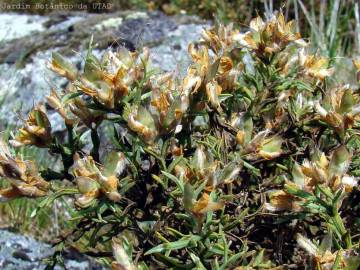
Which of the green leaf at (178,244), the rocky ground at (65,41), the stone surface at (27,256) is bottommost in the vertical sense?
the stone surface at (27,256)

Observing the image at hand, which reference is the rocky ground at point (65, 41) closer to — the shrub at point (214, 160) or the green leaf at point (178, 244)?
the shrub at point (214, 160)

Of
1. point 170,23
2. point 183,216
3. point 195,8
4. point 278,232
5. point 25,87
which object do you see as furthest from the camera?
point 195,8

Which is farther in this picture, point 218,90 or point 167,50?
point 167,50

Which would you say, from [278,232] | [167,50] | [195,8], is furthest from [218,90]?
[195,8]

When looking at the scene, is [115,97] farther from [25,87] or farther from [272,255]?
[25,87]

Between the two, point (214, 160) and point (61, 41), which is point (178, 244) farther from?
point (61, 41)

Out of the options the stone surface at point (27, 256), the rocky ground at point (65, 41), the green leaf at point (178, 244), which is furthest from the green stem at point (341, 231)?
the rocky ground at point (65, 41)
